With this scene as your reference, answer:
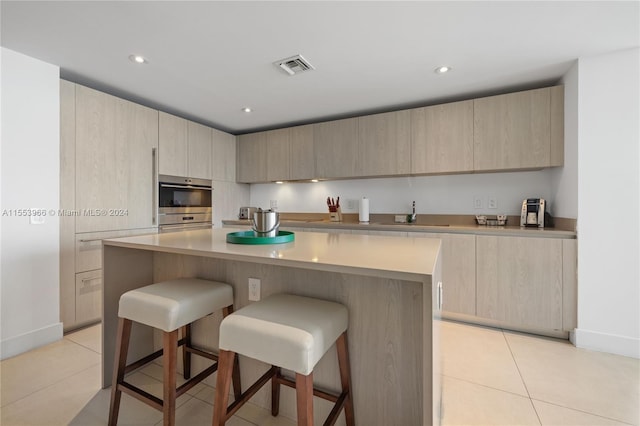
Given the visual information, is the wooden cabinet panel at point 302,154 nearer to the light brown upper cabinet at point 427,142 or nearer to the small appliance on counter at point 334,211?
the light brown upper cabinet at point 427,142

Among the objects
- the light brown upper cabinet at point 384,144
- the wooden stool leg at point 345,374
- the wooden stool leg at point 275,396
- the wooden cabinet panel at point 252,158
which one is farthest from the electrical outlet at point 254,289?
the wooden cabinet panel at point 252,158

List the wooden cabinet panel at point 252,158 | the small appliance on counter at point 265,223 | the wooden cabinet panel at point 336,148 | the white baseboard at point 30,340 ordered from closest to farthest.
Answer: the small appliance on counter at point 265,223
the white baseboard at point 30,340
the wooden cabinet panel at point 336,148
the wooden cabinet panel at point 252,158

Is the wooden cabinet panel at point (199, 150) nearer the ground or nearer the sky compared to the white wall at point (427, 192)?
nearer the sky

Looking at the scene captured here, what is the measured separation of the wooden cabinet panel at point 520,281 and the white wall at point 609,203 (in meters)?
0.16

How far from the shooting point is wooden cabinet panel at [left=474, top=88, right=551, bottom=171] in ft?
7.97

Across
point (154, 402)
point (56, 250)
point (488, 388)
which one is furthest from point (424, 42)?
point (56, 250)

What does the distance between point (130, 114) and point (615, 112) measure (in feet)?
13.2

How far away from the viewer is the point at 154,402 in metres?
1.30

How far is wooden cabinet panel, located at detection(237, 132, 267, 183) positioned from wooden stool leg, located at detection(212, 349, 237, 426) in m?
2.96

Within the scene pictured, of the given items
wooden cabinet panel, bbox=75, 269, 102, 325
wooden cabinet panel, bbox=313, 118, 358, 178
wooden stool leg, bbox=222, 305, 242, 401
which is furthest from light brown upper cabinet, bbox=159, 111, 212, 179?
wooden stool leg, bbox=222, 305, 242, 401

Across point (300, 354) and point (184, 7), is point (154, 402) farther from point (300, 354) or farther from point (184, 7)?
point (184, 7)

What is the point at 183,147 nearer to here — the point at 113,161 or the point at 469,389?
the point at 113,161

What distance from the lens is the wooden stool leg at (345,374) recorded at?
1.24m

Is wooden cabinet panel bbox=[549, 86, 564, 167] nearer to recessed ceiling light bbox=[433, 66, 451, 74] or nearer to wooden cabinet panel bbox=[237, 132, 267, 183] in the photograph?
recessed ceiling light bbox=[433, 66, 451, 74]
